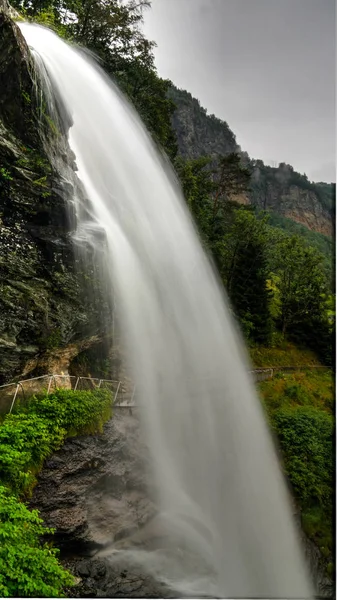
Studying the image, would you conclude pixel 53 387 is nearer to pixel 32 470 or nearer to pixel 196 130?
pixel 32 470

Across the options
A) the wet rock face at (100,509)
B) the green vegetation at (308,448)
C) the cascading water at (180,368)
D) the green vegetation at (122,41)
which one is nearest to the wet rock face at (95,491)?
the wet rock face at (100,509)

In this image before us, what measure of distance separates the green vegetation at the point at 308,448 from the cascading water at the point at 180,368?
50 cm

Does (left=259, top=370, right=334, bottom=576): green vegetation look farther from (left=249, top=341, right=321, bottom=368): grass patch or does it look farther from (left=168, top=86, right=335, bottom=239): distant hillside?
(left=168, top=86, right=335, bottom=239): distant hillside

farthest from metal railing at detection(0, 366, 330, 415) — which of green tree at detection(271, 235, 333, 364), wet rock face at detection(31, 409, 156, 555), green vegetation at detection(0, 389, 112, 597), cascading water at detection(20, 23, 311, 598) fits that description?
green tree at detection(271, 235, 333, 364)

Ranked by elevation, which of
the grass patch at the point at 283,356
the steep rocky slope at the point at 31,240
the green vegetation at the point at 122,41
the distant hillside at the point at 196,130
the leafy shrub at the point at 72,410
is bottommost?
the grass patch at the point at 283,356

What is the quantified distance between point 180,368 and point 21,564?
721 cm

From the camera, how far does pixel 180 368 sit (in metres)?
10.4

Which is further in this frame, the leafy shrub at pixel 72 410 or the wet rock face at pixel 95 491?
the leafy shrub at pixel 72 410

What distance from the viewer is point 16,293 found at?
6652mm

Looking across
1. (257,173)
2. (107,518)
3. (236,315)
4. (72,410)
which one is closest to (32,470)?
(72,410)

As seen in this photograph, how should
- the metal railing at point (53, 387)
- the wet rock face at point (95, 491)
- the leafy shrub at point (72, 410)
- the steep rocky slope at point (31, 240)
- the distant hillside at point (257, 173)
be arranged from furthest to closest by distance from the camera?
the distant hillside at point (257, 173) < the steep rocky slope at point (31, 240) < the leafy shrub at point (72, 410) < the metal railing at point (53, 387) < the wet rock face at point (95, 491)

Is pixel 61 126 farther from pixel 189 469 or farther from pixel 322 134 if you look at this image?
pixel 189 469

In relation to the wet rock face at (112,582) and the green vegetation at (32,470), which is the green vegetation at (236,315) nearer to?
the green vegetation at (32,470)

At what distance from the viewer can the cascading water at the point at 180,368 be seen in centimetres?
735
